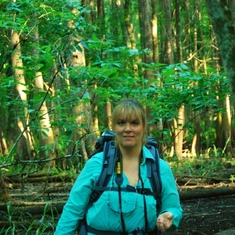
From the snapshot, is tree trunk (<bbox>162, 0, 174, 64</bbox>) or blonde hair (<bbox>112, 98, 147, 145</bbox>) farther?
tree trunk (<bbox>162, 0, 174, 64</bbox>)

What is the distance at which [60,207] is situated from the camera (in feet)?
23.9

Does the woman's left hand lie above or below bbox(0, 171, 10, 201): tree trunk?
above

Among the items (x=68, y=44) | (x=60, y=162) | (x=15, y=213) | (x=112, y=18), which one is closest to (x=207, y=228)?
(x=15, y=213)

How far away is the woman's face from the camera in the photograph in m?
3.16

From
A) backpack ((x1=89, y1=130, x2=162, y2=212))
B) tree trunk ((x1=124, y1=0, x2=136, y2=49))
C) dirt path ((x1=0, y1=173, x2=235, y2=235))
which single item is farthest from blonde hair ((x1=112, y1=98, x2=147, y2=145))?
tree trunk ((x1=124, y1=0, x2=136, y2=49))

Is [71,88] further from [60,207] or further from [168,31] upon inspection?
[168,31]

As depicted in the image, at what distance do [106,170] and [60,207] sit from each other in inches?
171

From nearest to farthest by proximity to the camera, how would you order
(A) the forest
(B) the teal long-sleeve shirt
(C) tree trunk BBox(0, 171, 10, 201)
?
(B) the teal long-sleeve shirt < (A) the forest < (C) tree trunk BBox(0, 171, 10, 201)

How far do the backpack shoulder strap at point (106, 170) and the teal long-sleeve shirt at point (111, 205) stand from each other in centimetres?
2

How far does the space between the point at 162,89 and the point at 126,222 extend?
7117 mm

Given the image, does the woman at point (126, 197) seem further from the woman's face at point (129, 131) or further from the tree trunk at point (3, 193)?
the tree trunk at point (3, 193)

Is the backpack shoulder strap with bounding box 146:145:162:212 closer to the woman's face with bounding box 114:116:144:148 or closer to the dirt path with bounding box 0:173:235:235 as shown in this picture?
the woman's face with bounding box 114:116:144:148

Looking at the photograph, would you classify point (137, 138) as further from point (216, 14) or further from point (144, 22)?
point (144, 22)

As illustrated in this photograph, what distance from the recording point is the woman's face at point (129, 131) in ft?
10.4
